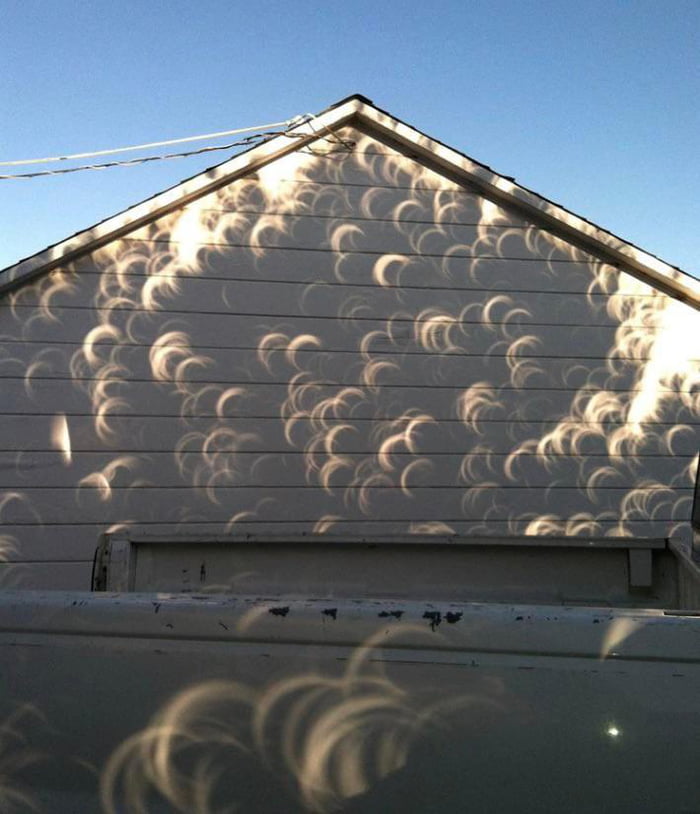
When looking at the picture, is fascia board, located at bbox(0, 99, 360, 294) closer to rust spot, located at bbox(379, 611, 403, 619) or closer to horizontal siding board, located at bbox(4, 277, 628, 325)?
horizontal siding board, located at bbox(4, 277, 628, 325)

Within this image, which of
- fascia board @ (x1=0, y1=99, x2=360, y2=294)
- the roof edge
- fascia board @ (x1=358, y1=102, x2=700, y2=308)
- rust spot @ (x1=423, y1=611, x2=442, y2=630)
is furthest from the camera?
fascia board @ (x1=358, y1=102, x2=700, y2=308)

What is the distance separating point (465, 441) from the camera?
6.59 m

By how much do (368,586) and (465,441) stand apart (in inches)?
113

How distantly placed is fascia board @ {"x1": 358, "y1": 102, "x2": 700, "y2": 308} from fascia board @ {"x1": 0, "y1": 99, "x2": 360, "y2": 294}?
42 centimetres

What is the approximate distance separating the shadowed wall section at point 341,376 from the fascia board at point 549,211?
0.46ft

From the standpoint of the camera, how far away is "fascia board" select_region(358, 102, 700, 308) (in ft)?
21.8

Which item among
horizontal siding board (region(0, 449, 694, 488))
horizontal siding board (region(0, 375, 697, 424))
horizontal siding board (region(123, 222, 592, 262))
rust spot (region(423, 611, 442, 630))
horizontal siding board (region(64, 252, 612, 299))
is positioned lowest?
rust spot (region(423, 611, 442, 630))

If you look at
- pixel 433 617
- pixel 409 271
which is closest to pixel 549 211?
pixel 409 271

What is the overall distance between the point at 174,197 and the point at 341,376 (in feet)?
6.69

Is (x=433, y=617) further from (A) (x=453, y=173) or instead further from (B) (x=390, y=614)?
(A) (x=453, y=173)

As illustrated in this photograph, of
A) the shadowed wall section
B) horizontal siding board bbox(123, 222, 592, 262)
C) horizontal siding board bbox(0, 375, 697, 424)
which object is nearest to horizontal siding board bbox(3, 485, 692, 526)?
the shadowed wall section

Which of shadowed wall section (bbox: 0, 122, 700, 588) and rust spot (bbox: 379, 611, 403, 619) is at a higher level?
shadowed wall section (bbox: 0, 122, 700, 588)

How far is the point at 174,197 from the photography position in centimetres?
646

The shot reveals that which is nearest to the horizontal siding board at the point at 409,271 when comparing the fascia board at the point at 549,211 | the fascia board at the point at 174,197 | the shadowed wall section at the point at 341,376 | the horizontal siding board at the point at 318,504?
the shadowed wall section at the point at 341,376
